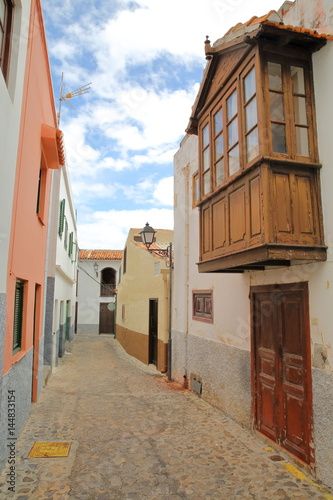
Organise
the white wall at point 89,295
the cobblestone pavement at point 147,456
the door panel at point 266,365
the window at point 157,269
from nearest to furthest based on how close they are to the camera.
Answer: the cobblestone pavement at point 147,456, the door panel at point 266,365, the window at point 157,269, the white wall at point 89,295

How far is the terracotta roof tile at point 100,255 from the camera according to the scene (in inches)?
1149

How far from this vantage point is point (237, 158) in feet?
Result: 15.8

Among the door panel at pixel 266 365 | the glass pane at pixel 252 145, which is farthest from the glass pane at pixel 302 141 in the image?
the door panel at pixel 266 365

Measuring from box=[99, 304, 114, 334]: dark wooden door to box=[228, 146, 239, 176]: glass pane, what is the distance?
82.2 ft

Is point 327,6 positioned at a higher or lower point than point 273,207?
higher

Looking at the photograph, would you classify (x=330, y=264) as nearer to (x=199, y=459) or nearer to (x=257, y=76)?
(x=257, y=76)

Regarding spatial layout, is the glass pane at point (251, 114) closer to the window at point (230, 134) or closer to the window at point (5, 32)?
the window at point (230, 134)

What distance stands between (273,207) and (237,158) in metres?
1.19

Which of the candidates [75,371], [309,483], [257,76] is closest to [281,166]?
[257,76]

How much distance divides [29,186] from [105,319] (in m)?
24.3

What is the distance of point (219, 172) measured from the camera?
5383 millimetres

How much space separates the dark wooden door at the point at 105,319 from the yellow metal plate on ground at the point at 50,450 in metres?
24.0

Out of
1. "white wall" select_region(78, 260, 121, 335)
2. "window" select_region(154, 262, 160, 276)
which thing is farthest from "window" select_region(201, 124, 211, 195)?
"white wall" select_region(78, 260, 121, 335)

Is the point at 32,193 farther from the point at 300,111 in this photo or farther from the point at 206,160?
the point at 300,111
